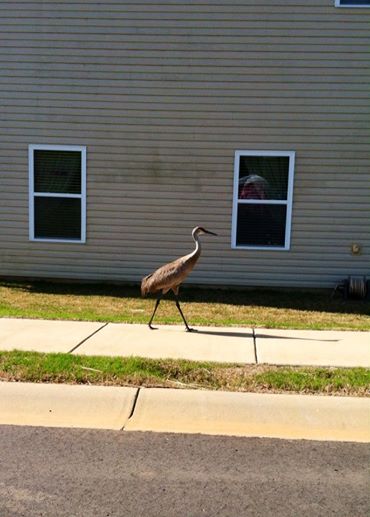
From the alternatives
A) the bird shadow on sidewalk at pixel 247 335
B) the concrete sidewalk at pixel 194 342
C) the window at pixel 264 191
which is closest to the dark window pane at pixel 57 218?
the window at pixel 264 191

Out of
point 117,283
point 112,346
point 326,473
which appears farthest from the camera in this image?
point 117,283

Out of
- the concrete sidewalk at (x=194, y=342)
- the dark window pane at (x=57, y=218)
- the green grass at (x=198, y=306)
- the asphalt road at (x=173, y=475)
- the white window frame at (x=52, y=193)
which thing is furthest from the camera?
the dark window pane at (x=57, y=218)

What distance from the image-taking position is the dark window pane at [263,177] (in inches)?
411

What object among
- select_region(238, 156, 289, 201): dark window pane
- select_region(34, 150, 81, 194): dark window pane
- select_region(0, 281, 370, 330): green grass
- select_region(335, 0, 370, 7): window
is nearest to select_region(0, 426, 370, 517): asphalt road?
select_region(0, 281, 370, 330): green grass

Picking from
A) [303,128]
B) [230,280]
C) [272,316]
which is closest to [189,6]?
[303,128]

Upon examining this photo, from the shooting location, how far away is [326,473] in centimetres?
363

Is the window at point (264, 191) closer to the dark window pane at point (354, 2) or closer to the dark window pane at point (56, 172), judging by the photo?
the dark window pane at point (354, 2)

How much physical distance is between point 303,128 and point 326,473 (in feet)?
25.4

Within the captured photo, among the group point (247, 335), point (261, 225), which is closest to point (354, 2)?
point (261, 225)

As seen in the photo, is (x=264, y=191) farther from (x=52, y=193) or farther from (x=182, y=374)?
(x=182, y=374)

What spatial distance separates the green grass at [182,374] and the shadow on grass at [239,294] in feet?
13.2

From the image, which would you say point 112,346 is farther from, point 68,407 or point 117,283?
point 117,283

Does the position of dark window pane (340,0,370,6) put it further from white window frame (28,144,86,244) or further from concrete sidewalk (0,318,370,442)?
concrete sidewalk (0,318,370,442)

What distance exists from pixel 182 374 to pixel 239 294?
5226 mm
